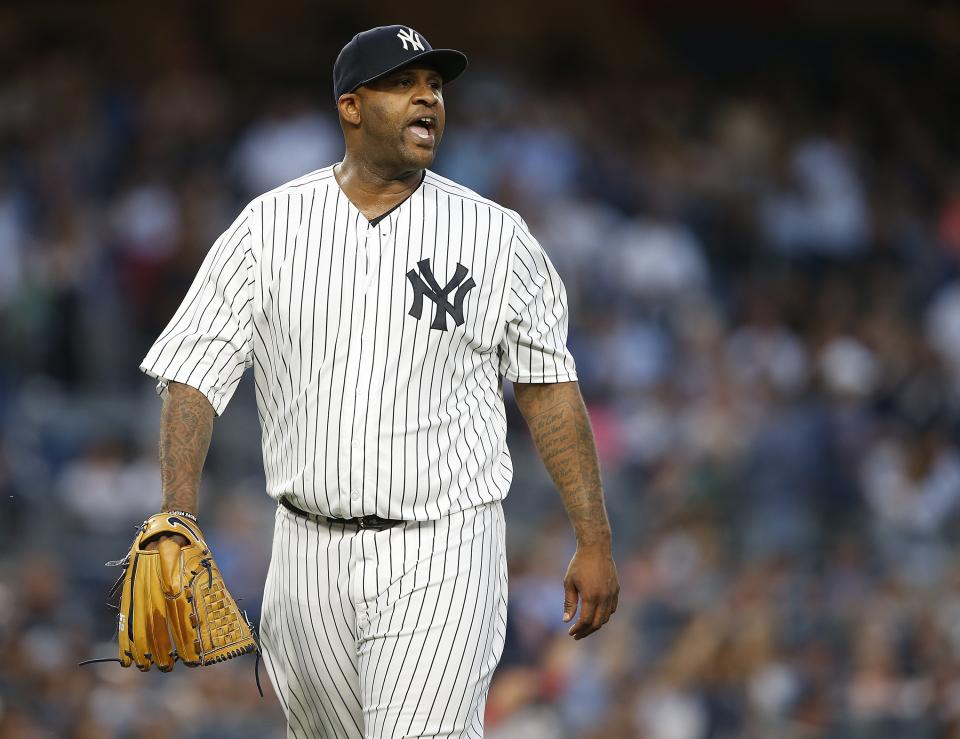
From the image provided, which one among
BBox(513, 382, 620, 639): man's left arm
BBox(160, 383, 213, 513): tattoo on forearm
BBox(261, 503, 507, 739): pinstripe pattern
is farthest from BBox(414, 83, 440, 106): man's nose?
BBox(261, 503, 507, 739): pinstripe pattern

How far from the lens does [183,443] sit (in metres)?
3.43

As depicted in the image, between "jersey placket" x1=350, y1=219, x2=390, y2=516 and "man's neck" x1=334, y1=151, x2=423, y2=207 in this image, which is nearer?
"jersey placket" x1=350, y1=219, x2=390, y2=516

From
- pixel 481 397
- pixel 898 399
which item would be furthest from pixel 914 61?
pixel 481 397

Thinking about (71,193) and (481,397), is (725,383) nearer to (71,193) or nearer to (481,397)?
(71,193)

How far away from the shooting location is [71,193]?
31.7 ft

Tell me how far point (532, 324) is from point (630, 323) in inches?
247

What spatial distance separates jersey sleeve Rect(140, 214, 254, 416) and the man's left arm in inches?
26.7

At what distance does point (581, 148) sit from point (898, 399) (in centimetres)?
289

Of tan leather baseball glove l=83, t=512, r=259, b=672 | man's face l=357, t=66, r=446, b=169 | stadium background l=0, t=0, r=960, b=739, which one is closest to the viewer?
tan leather baseball glove l=83, t=512, r=259, b=672

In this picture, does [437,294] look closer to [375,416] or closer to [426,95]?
[375,416]

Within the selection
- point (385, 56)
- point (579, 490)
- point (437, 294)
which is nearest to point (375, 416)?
point (437, 294)

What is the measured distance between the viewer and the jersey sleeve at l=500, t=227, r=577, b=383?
11.9 feet

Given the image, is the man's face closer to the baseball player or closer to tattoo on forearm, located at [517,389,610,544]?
the baseball player

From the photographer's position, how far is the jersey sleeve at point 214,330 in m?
3.46
